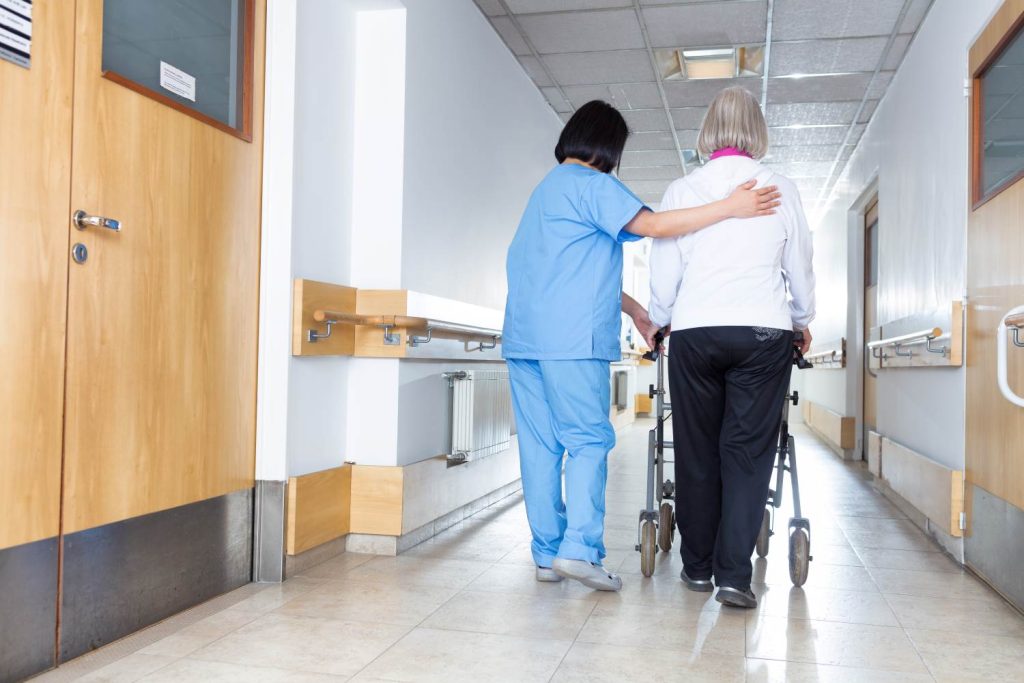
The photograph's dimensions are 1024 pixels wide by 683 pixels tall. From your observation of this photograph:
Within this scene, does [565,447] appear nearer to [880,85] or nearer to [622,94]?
[622,94]

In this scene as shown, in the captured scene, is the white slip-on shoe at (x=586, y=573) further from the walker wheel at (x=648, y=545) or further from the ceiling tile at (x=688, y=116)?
A: the ceiling tile at (x=688, y=116)

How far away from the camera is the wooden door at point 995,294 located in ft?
8.89

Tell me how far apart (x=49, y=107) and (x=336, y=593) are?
61.3 inches

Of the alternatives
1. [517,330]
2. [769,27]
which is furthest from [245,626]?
[769,27]

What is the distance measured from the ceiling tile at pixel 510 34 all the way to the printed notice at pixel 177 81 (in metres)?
2.56

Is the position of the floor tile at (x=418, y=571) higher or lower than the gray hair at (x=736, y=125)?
lower

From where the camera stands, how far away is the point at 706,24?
477cm

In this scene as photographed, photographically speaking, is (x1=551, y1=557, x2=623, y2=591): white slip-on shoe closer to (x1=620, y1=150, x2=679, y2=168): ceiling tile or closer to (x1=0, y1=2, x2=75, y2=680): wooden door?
(x1=0, y1=2, x2=75, y2=680): wooden door

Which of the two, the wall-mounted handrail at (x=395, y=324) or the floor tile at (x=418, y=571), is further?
the wall-mounted handrail at (x=395, y=324)

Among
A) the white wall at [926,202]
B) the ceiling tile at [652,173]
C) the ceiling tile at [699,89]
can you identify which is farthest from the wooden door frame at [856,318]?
the ceiling tile at [699,89]

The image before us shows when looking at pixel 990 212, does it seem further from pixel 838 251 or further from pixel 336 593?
pixel 838 251

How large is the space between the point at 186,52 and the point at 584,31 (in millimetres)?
2899

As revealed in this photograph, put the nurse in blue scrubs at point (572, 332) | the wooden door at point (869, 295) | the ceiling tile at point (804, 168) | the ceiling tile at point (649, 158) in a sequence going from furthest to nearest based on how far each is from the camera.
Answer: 1. the ceiling tile at point (804, 168)
2. the ceiling tile at point (649, 158)
3. the wooden door at point (869, 295)
4. the nurse in blue scrubs at point (572, 332)

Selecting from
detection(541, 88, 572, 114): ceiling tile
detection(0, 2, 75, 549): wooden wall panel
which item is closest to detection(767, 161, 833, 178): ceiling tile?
detection(541, 88, 572, 114): ceiling tile
